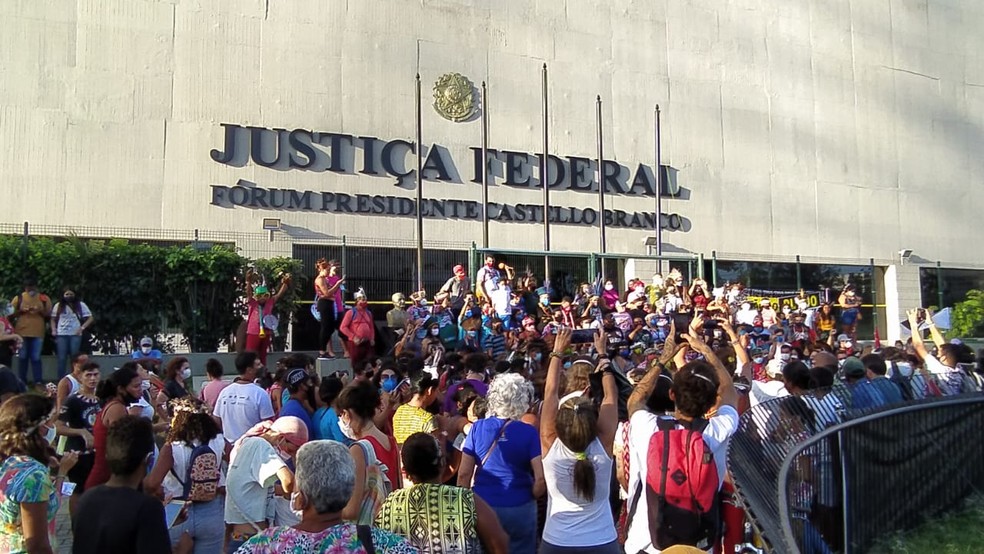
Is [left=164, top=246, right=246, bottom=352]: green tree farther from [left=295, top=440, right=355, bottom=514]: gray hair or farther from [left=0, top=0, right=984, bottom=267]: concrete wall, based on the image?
[left=295, top=440, right=355, bottom=514]: gray hair

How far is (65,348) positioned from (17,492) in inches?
440

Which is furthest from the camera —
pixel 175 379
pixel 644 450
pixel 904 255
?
pixel 904 255

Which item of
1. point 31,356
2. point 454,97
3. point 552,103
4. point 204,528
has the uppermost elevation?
point 552,103

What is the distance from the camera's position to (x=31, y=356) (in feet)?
46.1

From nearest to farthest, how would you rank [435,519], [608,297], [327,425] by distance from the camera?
[435,519]
[327,425]
[608,297]

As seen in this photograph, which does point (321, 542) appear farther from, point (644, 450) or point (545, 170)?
point (545, 170)

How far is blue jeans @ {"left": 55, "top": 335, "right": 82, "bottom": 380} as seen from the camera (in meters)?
14.4

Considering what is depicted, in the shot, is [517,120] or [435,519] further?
[517,120]

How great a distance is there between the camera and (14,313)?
1398 cm

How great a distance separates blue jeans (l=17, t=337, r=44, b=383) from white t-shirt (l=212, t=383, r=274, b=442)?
26.7ft

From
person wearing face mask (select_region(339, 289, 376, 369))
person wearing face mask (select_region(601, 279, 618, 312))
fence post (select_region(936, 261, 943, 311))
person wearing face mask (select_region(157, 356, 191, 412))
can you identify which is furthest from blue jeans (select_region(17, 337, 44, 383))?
fence post (select_region(936, 261, 943, 311))

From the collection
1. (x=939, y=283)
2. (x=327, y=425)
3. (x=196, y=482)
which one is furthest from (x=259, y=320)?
(x=939, y=283)

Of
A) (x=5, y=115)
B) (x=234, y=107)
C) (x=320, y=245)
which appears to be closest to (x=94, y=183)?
(x=5, y=115)

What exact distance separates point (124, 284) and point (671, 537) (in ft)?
44.7
